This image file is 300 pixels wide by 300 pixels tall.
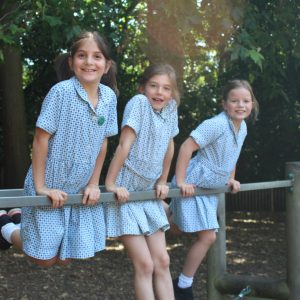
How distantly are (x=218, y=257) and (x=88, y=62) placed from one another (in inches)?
59.1

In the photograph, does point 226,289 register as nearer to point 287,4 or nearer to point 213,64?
point 287,4

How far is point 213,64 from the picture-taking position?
9812 mm

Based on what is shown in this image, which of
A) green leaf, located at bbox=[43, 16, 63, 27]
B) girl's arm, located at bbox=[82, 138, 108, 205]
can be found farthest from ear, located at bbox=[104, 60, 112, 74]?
green leaf, located at bbox=[43, 16, 63, 27]

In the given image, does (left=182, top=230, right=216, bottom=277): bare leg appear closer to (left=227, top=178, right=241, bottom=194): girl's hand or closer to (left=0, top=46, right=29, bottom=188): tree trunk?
(left=227, top=178, right=241, bottom=194): girl's hand

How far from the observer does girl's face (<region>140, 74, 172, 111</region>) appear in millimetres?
3041

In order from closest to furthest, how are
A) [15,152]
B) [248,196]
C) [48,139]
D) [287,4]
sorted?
[48,139] → [287,4] → [15,152] → [248,196]

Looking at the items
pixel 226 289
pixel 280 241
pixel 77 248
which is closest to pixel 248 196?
pixel 280 241

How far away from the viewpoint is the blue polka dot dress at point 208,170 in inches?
134

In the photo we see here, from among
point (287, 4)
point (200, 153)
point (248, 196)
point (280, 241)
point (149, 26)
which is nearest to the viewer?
point (200, 153)

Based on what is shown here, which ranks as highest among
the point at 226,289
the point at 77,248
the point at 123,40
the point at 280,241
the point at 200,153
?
the point at 123,40

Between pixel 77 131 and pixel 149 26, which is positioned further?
pixel 149 26

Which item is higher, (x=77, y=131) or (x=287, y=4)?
(x=287, y=4)

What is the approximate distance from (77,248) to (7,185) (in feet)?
20.7

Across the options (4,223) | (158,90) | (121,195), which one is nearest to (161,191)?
(121,195)
